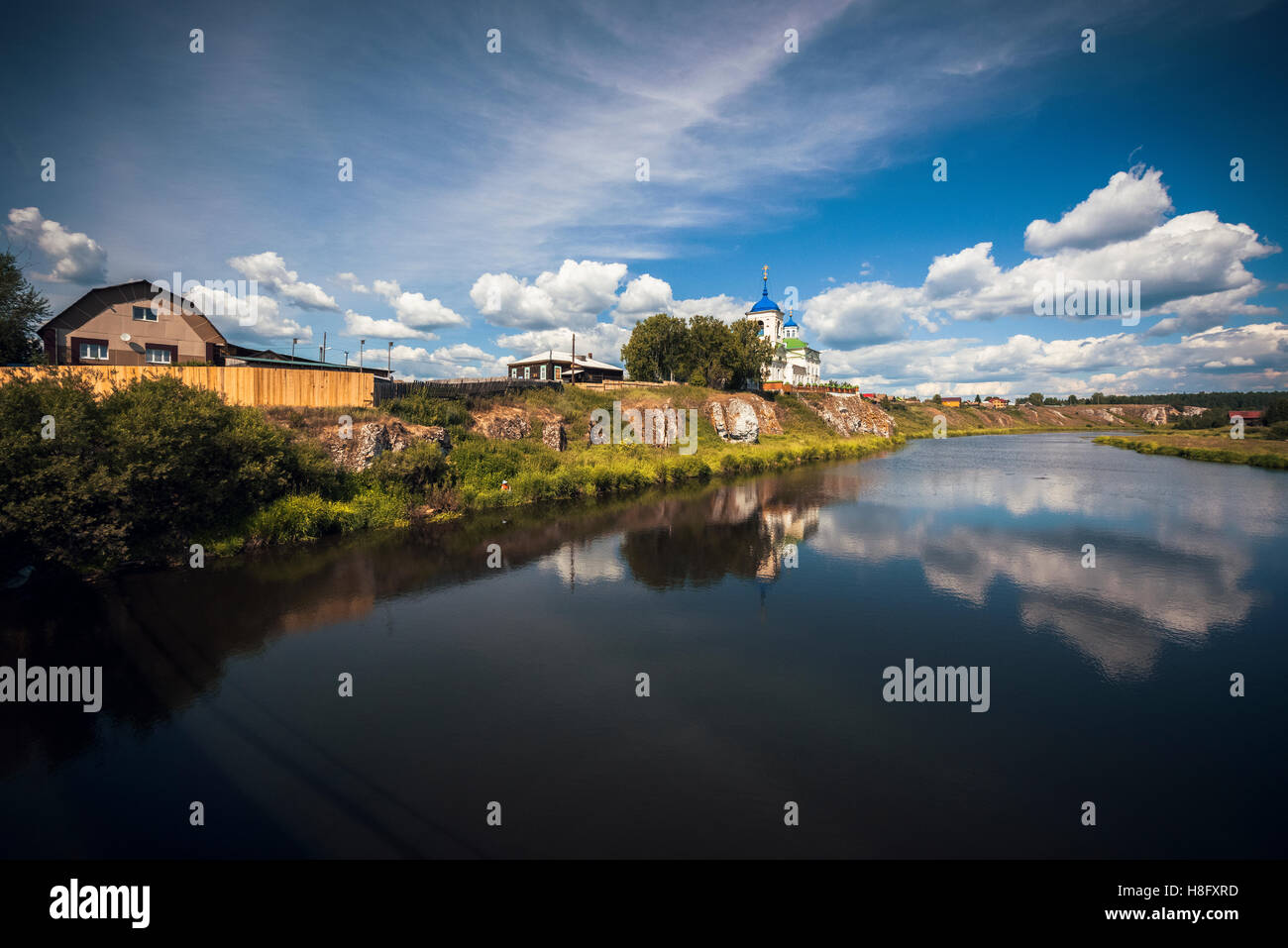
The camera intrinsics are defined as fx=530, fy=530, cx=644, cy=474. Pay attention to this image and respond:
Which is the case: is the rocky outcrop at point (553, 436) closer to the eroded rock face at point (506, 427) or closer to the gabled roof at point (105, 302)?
the eroded rock face at point (506, 427)

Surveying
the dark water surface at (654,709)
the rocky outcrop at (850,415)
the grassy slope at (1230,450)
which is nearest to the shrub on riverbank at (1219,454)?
the grassy slope at (1230,450)

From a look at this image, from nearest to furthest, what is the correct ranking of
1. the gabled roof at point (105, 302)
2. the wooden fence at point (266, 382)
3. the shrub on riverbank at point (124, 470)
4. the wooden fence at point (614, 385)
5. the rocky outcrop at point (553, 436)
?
the shrub on riverbank at point (124, 470)
the wooden fence at point (266, 382)
the gabled roof at point (105, 302)
the rocky outcrop at point (553, 436)
the wooden fence at point (614, 385)

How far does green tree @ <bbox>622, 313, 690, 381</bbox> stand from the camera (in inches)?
2707

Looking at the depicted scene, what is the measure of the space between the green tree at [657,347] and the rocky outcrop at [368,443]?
44543 mm

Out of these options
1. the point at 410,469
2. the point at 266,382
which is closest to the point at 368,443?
the point at 410,469

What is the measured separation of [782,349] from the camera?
346ft

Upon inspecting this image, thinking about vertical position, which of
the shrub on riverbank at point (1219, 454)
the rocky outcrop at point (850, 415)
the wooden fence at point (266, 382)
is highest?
the rocky outcrop at point (850, 415)

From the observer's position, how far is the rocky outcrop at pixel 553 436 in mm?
40562

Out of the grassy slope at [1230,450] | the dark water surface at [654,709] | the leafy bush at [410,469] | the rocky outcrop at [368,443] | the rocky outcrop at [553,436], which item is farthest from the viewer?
the grassy slope at [1230,450]

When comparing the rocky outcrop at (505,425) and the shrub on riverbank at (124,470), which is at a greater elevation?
the rocky outcrop at (505,425)

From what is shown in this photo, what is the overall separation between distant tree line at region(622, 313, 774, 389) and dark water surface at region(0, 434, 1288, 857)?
4846 centimetres

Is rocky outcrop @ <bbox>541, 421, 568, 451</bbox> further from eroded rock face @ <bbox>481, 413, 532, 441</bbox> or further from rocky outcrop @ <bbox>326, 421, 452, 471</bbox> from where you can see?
rocky outcrop @ <bbox>326, 421, 452, 471</bbox>

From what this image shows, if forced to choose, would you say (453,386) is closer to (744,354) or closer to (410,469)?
(410,469)
